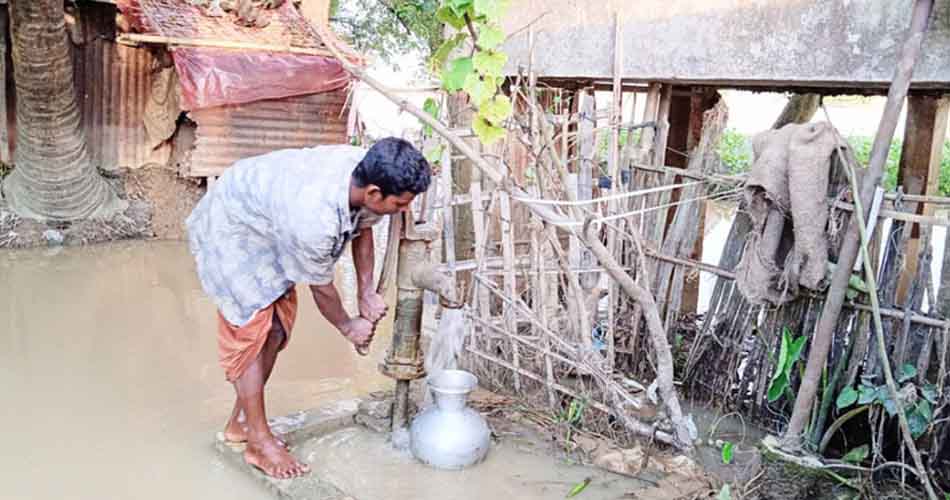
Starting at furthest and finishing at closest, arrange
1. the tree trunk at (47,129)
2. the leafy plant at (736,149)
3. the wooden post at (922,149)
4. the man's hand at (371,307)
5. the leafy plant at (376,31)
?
the leafy plant at (376,31)
the leafy plant at (736,149)
the tree trunk at (47,129)
the wooden post at (922,149)
the man's hand at (371,307)

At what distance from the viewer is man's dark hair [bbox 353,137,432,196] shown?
9.07 feet

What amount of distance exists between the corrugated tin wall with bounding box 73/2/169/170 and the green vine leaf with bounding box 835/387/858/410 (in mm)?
8001

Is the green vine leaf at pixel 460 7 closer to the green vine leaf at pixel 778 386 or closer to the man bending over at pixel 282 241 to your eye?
the man bending over at pixel 282 241

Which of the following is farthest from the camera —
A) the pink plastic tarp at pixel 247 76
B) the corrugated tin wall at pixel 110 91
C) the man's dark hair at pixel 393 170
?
the corrugated tin wall at pixel 110 91

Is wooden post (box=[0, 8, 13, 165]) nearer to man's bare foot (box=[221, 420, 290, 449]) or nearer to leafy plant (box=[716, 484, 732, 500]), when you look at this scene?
man's bare foot (box=[221, 420, 290, 449])

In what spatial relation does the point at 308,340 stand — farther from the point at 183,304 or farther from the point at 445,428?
the point at 445,428

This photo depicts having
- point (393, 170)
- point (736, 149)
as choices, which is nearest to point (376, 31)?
point (736, 149)

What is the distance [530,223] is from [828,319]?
1.72 meters

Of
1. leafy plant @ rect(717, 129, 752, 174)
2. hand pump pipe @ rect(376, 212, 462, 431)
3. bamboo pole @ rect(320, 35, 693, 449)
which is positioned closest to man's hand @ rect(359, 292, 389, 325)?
hand pump pipe @ rect(376, 212, 462, 431)

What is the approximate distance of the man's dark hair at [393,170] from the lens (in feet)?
9.07

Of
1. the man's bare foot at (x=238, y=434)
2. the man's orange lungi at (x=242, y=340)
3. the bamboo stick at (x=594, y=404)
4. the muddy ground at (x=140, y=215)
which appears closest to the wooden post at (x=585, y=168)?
the bamboo stick at (x=594, y=404)

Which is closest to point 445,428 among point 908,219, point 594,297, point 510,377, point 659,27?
point 510,377

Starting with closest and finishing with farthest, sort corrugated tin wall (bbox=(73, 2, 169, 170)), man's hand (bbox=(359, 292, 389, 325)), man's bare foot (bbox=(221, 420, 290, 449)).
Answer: man's hand (bbox=(359, 292, 389, 325)) < man's bare foot (bbox=(221, 420, 290, 449)) < corrugated tin wall (bbox=(73, 2, 169, 170))

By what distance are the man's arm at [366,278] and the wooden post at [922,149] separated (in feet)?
9.11
